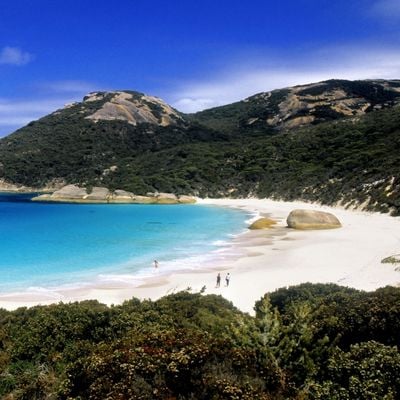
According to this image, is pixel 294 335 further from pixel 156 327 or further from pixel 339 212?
pixel 339 212

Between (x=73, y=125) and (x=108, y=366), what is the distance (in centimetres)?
13608

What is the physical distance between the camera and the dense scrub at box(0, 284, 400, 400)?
5277mm

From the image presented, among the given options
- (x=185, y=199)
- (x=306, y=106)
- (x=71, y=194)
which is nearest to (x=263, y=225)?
(x=185, y=199)

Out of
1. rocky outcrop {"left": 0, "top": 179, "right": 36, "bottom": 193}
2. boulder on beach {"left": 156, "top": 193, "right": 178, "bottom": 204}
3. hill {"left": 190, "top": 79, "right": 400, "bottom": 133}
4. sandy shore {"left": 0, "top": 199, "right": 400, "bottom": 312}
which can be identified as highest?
hill {"left": 190, "top": 79, "right": 400, "bottom": 133}

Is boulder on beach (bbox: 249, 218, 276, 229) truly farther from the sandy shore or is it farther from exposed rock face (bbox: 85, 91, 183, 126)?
exposed rock face (bbox: 85, 91, 183, 126)

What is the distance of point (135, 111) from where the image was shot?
143m

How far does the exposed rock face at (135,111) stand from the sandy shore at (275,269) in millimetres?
107929

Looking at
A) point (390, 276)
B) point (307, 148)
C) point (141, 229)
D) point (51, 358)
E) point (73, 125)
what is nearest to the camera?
point (51, 358)

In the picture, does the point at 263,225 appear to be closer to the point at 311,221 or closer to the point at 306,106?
the point at 311,221

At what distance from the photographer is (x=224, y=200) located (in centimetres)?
8094

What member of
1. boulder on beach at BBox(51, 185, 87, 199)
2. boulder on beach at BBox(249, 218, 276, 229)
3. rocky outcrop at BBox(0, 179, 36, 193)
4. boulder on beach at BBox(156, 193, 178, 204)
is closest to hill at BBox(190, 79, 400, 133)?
rocky outcrop at BBox(0, 179, 36, 193)

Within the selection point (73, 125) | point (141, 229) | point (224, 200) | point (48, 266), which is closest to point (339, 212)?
point (141, 229)

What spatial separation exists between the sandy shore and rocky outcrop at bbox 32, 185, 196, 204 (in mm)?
41913

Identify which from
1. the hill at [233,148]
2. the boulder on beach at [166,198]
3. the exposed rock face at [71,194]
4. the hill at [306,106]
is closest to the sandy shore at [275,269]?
the hill at [233,148]
